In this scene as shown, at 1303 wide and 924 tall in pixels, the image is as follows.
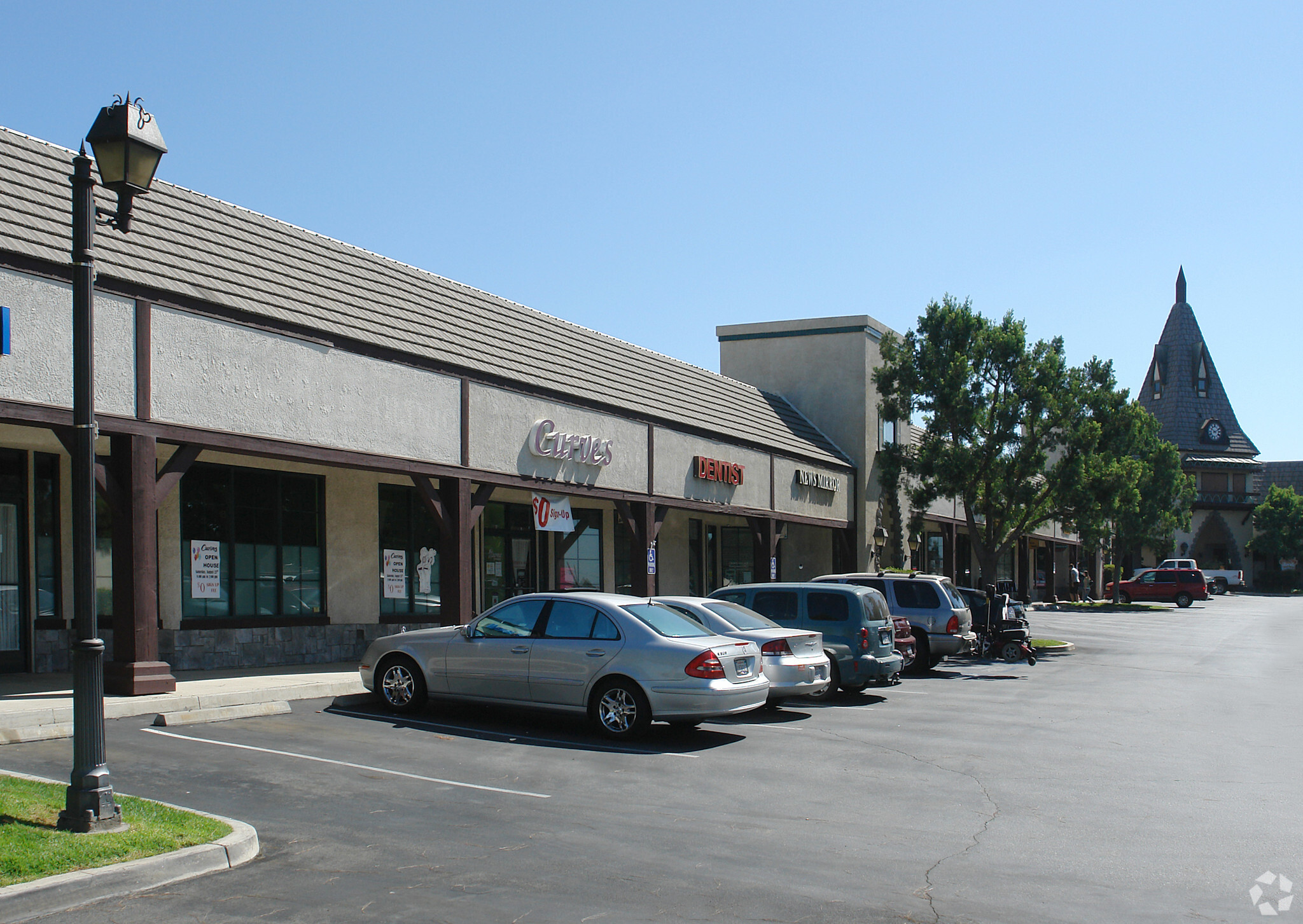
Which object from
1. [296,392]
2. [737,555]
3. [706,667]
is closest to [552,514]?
[296,392]

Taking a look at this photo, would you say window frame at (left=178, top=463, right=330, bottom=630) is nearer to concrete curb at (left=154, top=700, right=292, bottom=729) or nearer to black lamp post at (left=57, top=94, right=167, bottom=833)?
concrete curb at (left=154, top=700, right=292, bottom=729)

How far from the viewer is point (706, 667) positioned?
11.5 metres

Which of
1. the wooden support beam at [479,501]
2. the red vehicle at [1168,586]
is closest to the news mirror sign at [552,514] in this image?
the wooden support beam at [479,501]

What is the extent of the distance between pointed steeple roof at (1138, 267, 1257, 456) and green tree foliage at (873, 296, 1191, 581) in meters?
69.4

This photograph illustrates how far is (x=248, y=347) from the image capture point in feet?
47.2

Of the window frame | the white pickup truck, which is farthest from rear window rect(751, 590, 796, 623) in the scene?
the white pickup truck

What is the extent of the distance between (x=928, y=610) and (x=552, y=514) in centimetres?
694

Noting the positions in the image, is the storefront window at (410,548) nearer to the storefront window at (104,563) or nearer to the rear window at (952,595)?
the storefront window at (104,563)

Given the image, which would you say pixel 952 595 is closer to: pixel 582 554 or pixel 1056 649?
pixel 1056 649

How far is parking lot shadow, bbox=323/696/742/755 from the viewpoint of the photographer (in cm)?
1141

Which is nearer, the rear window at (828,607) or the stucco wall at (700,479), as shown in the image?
the rear window at (828,607)

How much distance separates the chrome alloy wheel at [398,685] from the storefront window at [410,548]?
6.39 metres

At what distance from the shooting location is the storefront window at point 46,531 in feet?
49.9

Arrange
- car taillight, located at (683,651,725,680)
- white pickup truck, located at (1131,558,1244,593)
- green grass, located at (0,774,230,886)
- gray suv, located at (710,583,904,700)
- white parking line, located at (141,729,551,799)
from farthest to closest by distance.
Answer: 1. white pickup truck, located at (1131,558,1244,593)
2. gray suv, located at (710,583,904,700)
3. car taillight, located at (683,651,725,680)
4. white parking line, located at (141,729,551,799)
5. green grass, located at (0,774,230,886)
